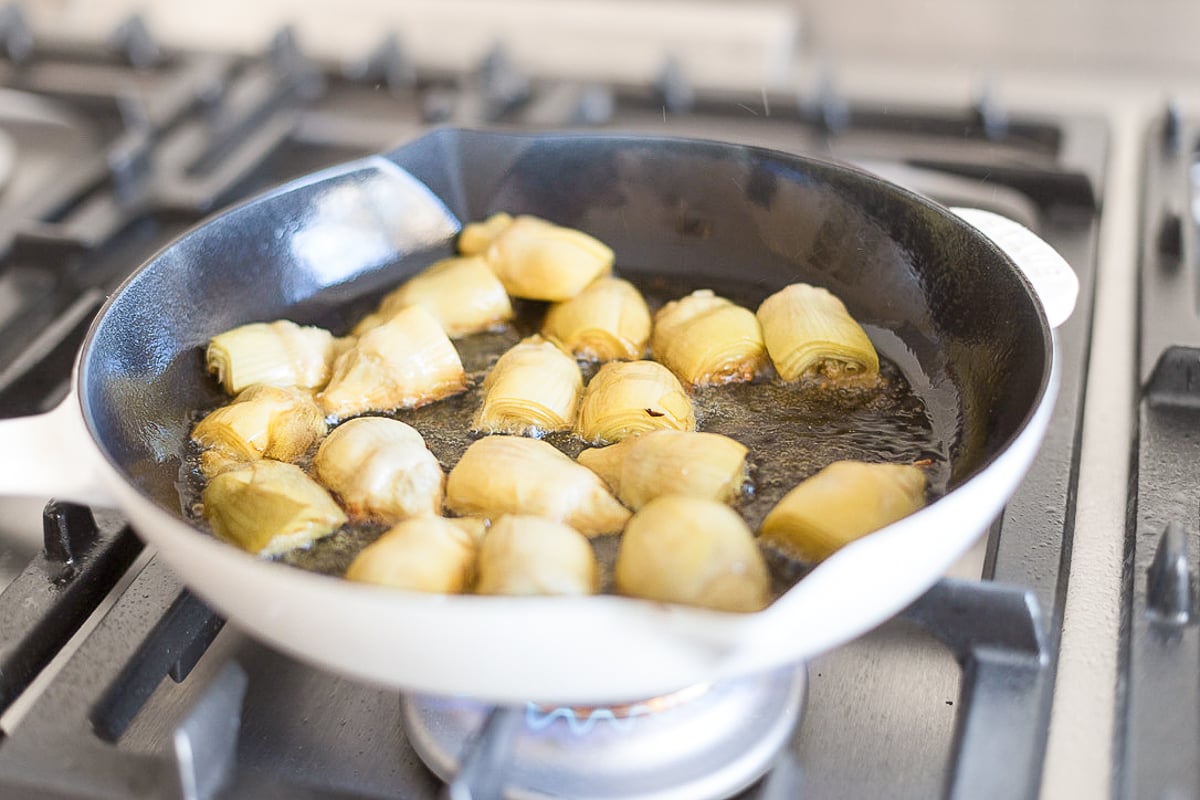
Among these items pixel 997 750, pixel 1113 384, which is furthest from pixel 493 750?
pixel 1113 384

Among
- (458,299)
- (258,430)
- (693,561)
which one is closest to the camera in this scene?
(693,561)

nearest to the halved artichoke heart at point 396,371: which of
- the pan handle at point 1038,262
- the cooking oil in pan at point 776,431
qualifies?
the cooking oil in pan at point 776,431

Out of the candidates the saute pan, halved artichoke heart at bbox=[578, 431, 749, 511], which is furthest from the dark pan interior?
halved artichoke heart at bbox=[578, 431, 749, 511]

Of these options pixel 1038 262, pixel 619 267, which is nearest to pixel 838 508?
pixel 1038 262

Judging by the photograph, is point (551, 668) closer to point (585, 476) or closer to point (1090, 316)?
point (585, 476)

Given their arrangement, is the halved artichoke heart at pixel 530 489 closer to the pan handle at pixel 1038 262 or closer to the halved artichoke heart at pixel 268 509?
the halved artichoke heart at pixel 268 509

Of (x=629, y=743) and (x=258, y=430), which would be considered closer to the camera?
(x=629, y=743)

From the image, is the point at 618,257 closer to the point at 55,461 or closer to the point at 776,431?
the point at 776,431
